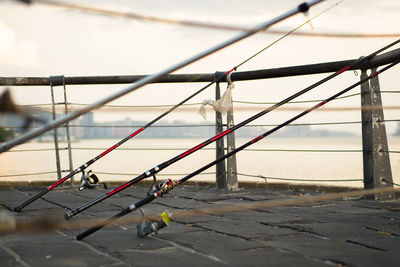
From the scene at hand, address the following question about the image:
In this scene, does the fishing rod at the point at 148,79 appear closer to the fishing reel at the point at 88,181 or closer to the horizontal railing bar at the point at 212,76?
the fishing reel at the point at 88,181

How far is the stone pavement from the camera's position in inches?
89.4

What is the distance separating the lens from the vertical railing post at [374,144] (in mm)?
4066

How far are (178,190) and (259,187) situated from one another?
768mm

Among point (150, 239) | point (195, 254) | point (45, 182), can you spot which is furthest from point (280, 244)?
point (45, 182)

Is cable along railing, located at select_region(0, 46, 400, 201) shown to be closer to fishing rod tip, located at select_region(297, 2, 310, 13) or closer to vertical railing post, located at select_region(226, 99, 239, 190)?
vertical railing post, located at select_region(226, 99, 239, 190)

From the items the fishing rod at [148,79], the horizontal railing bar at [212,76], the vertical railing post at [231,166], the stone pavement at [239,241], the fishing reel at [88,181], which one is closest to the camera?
the fishing rod at [148,79]

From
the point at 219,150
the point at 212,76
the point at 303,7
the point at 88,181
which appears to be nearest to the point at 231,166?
the point at 219,150

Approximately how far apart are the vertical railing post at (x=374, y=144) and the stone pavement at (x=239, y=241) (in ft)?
0.75

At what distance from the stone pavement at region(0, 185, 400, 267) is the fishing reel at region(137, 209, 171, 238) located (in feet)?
0.13

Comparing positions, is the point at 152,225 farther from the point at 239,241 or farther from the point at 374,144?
the point at 374,144

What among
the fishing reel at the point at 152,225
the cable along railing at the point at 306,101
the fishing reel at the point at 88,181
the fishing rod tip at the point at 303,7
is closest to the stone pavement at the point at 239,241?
the fishing reel at the point at 152,225

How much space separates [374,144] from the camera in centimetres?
407

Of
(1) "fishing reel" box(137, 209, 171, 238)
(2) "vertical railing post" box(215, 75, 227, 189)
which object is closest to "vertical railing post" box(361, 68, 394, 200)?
(2) "vertical railing post" box(215, 75, 227, 189)

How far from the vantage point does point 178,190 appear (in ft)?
16.2
